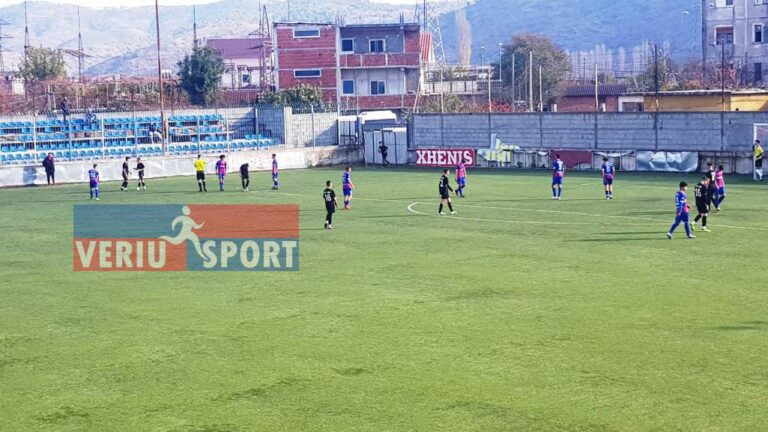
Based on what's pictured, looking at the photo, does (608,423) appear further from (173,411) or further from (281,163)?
(281,163)

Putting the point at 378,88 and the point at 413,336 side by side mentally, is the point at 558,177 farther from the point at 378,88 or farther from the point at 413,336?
the point at 378,88

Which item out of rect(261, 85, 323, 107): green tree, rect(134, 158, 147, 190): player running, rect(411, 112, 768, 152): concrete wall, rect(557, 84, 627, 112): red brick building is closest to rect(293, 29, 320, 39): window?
rect(261, 85, 323, 107): green tree

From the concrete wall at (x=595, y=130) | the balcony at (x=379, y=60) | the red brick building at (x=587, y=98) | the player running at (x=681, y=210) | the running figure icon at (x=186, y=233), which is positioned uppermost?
the balcony at (x=379, y=60)

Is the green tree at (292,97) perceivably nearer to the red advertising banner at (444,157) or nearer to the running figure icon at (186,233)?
the red advertising banner at (444,157)

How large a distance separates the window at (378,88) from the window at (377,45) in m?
3.51

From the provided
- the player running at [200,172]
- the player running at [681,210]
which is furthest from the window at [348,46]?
the player running at [681,210]

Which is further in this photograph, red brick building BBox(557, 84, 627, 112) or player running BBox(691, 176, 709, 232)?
red brick building BBox(557, 84, 627, 112)

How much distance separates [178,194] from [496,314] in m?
29.6

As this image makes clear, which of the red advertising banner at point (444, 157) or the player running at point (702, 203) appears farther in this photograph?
the red advertising banner at point (444, 157)

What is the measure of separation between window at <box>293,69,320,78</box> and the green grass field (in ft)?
246

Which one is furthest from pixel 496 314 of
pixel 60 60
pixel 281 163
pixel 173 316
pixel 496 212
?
pixel 60 60

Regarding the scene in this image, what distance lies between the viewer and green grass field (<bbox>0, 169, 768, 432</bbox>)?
13.5 m

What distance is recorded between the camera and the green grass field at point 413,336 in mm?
13531

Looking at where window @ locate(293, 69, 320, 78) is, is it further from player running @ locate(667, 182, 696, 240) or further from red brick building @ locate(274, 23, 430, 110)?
player running @ locate(667, 182, 696, 240)
